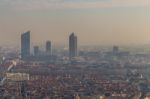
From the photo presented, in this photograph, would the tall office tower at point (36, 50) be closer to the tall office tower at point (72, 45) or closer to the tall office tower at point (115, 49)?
the tall office tower at point (72, 45)

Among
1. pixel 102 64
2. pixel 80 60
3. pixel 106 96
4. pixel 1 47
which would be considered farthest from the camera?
pixel 80 60

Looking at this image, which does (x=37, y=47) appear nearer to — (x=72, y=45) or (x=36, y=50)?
(x=36, y=50)

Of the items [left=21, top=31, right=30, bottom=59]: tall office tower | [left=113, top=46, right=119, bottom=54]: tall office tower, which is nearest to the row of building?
[left=21, top=31, right=30, bottom=59]: tall office tower

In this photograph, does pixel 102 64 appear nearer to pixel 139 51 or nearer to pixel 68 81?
pixel 139 51

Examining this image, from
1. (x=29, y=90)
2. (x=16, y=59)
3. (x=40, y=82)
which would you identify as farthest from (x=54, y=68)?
(x=29, y=90)

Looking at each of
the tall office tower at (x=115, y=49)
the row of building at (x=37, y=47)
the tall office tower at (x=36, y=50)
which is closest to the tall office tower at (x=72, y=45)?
the row of building at (x=37, y=47)

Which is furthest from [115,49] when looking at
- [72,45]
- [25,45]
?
[25,45]
